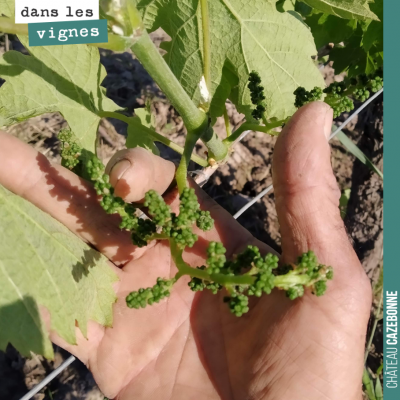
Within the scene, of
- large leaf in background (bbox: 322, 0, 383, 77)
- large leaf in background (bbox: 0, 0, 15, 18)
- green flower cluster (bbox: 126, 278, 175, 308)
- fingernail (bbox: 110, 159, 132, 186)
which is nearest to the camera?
green flower cluster (bbox: 126, 278, 175, 308)

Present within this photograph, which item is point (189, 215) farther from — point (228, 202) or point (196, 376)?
point (228, 202)

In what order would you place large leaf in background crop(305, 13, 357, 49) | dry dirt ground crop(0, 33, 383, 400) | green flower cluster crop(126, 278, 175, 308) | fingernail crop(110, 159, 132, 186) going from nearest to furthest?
green flower cluster crop(126, 278, 175, 308) → fingernail crop(110, 159, 132, 186) → large leaf in background crop(305, 13, 357, 49) → dry dirt ground crop(0, 33, 383, 400)

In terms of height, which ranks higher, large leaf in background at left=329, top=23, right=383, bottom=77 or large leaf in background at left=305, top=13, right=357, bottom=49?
large leaf in background at left=305, top=13, right=357, bottom=49

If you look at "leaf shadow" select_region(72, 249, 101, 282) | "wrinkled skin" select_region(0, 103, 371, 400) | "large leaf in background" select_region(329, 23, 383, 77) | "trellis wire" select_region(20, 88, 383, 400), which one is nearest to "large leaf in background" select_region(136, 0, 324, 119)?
"wrinkled skin" select_region(0, 103, 371, 400)

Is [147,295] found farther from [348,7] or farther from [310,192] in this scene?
[348,7]

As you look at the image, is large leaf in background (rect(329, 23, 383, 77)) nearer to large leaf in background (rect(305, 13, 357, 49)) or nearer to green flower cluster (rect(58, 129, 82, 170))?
large leaf in background (rect(305, 13, 357, 49))

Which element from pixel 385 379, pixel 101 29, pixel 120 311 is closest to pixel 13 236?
pixel 120 311

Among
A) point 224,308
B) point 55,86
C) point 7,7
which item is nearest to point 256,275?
point 224,308
